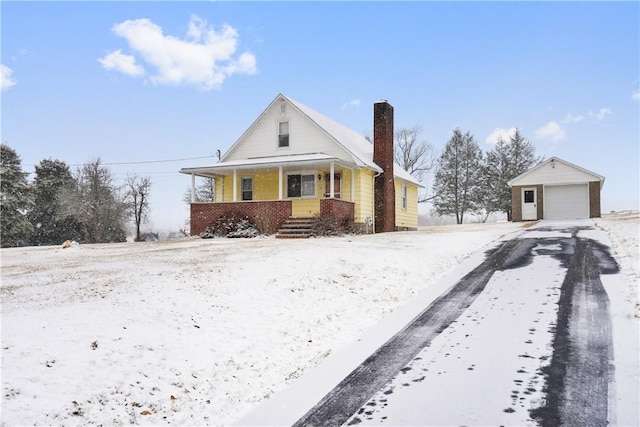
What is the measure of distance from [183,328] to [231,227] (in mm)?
15008

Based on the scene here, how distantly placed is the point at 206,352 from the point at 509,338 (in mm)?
3767

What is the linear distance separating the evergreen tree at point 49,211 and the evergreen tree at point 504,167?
39741 millimetres

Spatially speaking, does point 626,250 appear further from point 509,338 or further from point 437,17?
point 437,17

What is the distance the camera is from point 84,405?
3811mm

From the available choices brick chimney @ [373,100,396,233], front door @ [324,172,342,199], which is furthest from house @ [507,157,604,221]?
front door @ [324,172,342,199]

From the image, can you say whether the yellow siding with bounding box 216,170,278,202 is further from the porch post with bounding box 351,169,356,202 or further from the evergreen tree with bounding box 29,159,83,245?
the evergreen tree with bounding box 29,159,83,245

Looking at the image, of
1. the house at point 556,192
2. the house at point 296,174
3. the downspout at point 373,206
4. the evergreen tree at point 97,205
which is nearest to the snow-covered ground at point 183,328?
the house at point 296,174

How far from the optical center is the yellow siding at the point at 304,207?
771 inches

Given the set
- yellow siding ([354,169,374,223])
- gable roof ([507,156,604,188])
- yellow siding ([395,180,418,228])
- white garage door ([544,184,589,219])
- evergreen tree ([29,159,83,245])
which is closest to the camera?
yellow siding ([354,169,374,223])

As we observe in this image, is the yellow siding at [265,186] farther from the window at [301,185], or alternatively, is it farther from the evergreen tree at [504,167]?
the evergreen tree at [504,167]

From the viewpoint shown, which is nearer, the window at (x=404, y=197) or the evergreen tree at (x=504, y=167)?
the window at (x=404, y=197)

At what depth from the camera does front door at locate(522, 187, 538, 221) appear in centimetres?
3027

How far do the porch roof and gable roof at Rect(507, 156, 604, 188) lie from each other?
13.5m

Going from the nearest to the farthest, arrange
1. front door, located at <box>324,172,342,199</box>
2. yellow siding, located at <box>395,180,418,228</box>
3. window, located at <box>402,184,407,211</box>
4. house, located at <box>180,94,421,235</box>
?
house, located at <box>180,94,421,235</box>
front door, located at <box>324,172,342,199</box>
yellow siding, located at <box>395,180,418,228</box>
window, located at <box>402,184,407,211</box>
